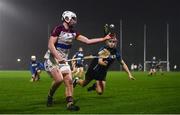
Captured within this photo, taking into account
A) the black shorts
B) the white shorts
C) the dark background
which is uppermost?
the dark background

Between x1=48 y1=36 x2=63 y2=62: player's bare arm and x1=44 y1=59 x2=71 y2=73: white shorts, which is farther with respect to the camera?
x1=44 y1=59 x2=71 y2=73: white shorts

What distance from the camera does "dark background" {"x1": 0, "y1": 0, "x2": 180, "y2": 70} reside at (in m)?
71.4

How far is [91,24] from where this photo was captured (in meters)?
73.2

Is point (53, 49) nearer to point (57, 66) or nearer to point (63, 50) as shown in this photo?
point (63, 50)

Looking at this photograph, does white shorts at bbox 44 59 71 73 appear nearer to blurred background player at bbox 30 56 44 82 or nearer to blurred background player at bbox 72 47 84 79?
blurred background player at bbox 30 56 44 82

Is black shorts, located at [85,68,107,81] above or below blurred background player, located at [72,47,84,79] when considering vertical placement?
below

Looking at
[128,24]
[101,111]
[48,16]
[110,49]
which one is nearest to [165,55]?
[128,24]

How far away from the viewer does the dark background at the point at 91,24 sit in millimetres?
71375

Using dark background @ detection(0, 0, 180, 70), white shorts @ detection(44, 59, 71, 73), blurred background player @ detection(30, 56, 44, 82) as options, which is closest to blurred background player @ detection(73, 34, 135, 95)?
white shorts @ detection(44, 59, 71, 73)

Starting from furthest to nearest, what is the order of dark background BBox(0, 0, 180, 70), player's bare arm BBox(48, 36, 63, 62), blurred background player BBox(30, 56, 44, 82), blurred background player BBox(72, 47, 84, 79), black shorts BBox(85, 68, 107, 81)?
dark background BBox(0, 0, 180, 70) < blurred background player BBox(72, 47, 84, 79) < blurred background player BBox(30, 56, 44, 82) < black shorts BBox(85, 68, 107, 81) < player's bare arm BBox(48, 36, 63, 62)

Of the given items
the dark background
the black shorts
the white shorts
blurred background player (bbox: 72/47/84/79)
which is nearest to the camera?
the white shorts

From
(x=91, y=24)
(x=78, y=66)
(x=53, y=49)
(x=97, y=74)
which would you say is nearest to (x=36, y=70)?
(x=78, y=66)

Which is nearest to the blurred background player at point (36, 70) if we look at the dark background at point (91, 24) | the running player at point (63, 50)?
the running player at point (63, 50)

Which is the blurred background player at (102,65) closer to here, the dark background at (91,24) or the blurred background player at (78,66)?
the blurred background player at (78,66)
